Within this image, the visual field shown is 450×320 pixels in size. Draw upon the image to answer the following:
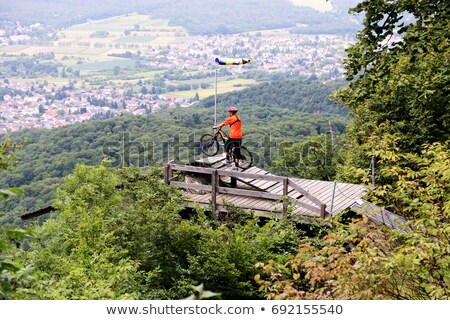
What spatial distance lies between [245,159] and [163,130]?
25.8m

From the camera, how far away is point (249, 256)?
9.97 m

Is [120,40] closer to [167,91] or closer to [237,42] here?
[237,42]

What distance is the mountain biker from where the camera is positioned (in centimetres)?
1354

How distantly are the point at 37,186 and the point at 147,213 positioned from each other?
24337 mm

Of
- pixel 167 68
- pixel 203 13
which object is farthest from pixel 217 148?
pixel 203 13

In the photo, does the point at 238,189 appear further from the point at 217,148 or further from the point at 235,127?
the point at 217,148

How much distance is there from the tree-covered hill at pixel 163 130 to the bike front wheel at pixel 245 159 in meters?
13.8

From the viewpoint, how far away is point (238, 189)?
12.8 meters

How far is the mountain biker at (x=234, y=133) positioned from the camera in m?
13.5

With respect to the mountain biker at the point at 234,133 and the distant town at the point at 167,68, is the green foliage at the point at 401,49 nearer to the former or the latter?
the mountain biker at the point at 234,133

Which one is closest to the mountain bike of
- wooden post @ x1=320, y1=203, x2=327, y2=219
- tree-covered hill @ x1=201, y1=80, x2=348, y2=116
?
wooden post @ x1=320, y1=203, x2=327, y2=219

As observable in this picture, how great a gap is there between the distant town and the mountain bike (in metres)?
45.2

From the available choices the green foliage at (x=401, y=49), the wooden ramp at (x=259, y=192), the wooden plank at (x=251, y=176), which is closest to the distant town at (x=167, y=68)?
the wooden ramp at (x=259, y=192)

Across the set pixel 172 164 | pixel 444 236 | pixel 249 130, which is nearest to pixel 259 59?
pixel 249 130
